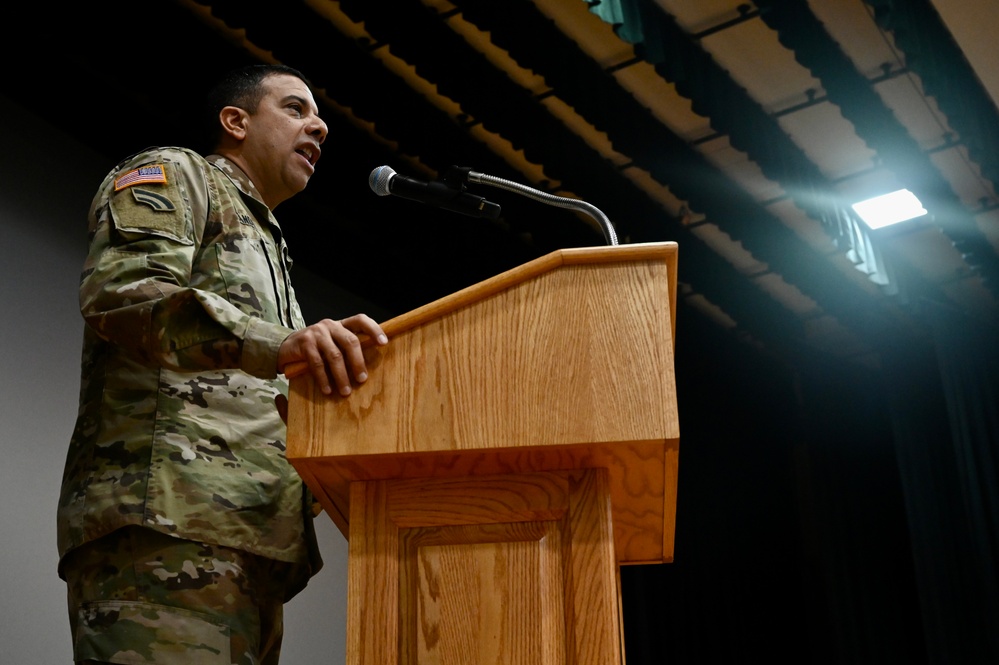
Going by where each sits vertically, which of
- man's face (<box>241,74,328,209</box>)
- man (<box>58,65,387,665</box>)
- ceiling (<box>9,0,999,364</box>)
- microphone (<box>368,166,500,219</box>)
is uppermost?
ceiling (<box>9,0,999,364</box>)

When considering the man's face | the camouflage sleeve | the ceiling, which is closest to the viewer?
the camouflage sleeve

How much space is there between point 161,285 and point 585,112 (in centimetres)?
304

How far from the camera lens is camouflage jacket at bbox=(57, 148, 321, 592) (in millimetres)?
1257

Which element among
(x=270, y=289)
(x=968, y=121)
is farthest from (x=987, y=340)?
(x=270, y=289)

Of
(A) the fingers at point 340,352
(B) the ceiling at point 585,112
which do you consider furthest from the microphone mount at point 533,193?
(B) the ceiling at point 585,112

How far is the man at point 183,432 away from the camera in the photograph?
1249 mm

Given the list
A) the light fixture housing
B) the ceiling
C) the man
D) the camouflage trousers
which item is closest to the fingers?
the man

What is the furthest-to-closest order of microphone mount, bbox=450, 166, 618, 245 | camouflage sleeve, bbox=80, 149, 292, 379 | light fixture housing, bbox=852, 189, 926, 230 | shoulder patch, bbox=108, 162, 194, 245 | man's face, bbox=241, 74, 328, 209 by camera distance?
light fixture housing, bbox=852, 189, 926, 230
man's face, bbox=241, 74, 328, 209
microphone mount, bbox=450, 166, 618, 245
shoulder patch, bbox=108, 162, 194, 245
camouflage sleeve, bbox=80, 149, 292, 379

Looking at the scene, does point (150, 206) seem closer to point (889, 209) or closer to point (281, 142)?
point (281, 142)

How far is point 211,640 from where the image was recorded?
50.4 inches

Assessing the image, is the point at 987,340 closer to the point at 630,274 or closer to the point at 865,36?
the point at 865,36

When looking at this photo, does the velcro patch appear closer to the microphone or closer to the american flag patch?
the american flag patch

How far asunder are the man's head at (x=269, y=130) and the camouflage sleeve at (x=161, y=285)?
0.30 metres

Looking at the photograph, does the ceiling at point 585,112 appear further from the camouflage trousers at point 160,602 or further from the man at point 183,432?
the camouflage trousers at point 160,602
